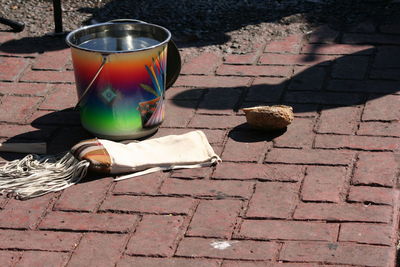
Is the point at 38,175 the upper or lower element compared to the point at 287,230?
lower

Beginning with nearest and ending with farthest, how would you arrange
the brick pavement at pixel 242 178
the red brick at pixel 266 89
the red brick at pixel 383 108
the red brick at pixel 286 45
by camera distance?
1. the brick pavement at pixel 242 178
2. the red brick at pixel 383 108
3. the red brick at pixel 266 89
4. the red brick at pixel 286 45

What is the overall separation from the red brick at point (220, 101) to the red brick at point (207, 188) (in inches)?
34.6

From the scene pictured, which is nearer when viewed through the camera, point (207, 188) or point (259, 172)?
point (207, 188)

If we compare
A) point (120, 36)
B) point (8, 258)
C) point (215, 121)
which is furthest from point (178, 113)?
point (8, 258)

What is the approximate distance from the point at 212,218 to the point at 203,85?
1.66 meters

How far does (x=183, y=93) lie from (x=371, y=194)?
168cm

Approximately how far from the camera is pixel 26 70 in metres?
5.54

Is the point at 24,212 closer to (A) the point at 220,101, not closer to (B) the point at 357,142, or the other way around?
(A) the point at 220,101

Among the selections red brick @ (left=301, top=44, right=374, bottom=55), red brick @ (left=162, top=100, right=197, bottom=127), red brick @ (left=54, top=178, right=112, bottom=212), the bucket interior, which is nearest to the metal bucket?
the bucket interior

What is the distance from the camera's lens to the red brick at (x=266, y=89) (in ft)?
16.4

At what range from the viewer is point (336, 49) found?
566cm

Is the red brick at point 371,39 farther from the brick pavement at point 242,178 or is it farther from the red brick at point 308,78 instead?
the red brick at point 308,78

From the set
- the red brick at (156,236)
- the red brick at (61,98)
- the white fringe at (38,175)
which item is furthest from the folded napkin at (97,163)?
the red brick at (61,98)

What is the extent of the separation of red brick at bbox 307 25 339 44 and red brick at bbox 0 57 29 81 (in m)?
2.14
